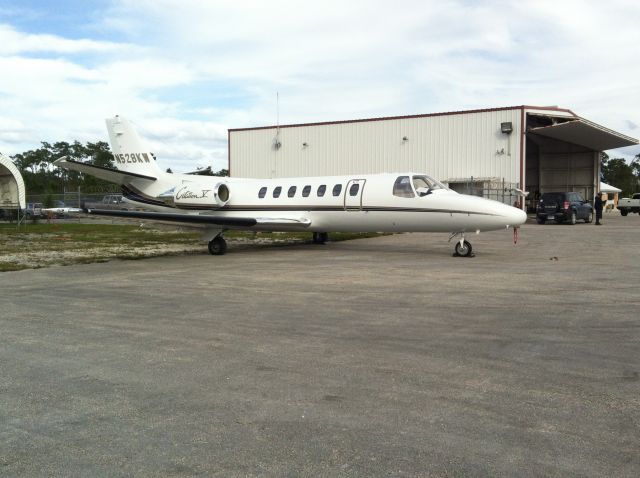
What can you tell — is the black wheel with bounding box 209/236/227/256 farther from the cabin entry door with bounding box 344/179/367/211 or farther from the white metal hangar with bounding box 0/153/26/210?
the white metal hangar with bounding box 0/153/26/210

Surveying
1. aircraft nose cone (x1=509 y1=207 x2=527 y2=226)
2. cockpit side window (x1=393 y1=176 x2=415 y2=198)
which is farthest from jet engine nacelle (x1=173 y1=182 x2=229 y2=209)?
aircraft nose cone (x1=509 y1=207 x2=527 y2=226)

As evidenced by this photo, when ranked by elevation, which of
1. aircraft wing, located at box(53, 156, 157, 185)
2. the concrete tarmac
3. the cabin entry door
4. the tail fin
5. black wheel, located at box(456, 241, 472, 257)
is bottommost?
the concrete tarmac

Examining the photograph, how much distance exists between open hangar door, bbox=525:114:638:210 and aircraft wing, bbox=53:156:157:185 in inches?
1196

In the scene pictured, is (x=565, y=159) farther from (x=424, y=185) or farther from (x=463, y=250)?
(x=463, y=250)

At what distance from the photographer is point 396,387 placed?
15.1 feet

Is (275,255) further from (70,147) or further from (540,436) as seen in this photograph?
(70,147)

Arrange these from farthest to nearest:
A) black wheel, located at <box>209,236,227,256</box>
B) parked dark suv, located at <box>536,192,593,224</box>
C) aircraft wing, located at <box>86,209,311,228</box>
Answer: parked dark suv, located at <box>536,192,593,224</box> < black wheel, located at <box>209,236,227,256</box> < aircraft wing, located at <box>86,209,311,228</box>

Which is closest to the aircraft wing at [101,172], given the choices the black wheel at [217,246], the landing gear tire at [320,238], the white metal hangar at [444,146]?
the black wheel at [217,246]

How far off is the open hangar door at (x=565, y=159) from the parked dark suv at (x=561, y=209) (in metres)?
8.70

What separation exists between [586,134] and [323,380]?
41234mm

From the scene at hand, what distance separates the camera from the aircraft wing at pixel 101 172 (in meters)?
15.7

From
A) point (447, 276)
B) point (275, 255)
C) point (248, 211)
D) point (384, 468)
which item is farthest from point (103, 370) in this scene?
point (248, 211)

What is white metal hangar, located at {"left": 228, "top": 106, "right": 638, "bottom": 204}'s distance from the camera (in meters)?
35.2

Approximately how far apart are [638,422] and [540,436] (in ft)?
2.53
